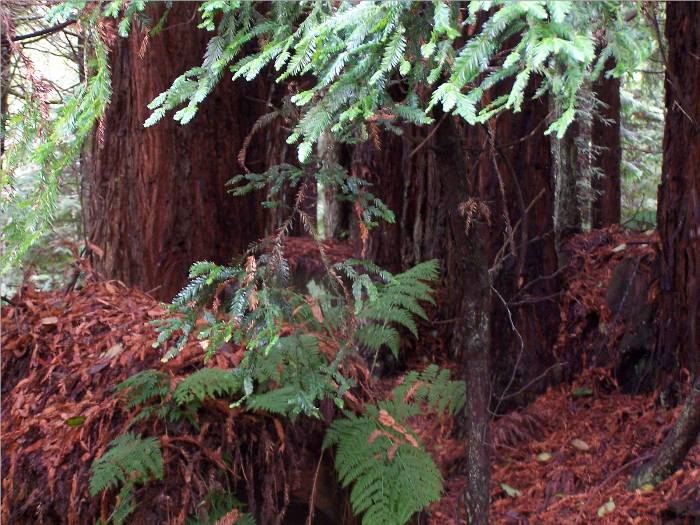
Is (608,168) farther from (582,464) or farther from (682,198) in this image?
(582,464)

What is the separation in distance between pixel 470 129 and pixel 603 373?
1944mm

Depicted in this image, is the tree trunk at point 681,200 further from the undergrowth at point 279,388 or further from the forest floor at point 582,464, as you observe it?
the undergrowth at point 279,388

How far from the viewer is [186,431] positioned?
101 inches

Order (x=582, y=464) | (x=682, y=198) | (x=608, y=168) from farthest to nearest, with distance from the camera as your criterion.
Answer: (x=608, y=168), (x=582, y=464), (x=682, y=198)

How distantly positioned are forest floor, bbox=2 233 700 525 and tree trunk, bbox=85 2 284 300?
0.30 meters

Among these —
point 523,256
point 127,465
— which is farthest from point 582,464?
point 127,465

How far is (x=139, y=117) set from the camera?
374cm

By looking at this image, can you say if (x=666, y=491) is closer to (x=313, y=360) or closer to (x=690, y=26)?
(x=313, y=360)

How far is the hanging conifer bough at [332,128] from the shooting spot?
64.0 inches

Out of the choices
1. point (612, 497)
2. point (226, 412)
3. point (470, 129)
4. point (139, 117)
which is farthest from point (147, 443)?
point (470, 129)

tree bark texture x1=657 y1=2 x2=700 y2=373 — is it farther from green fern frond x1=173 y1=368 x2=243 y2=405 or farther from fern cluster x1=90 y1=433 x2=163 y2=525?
fern cluster x1=90 y1=433 x2=163 y2=525

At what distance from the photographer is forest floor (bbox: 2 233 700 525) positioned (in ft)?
8.21

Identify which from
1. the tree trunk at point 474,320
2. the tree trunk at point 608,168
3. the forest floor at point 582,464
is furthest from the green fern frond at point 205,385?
the tree trunk at point 608,168

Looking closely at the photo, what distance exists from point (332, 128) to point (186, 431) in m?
1.35
